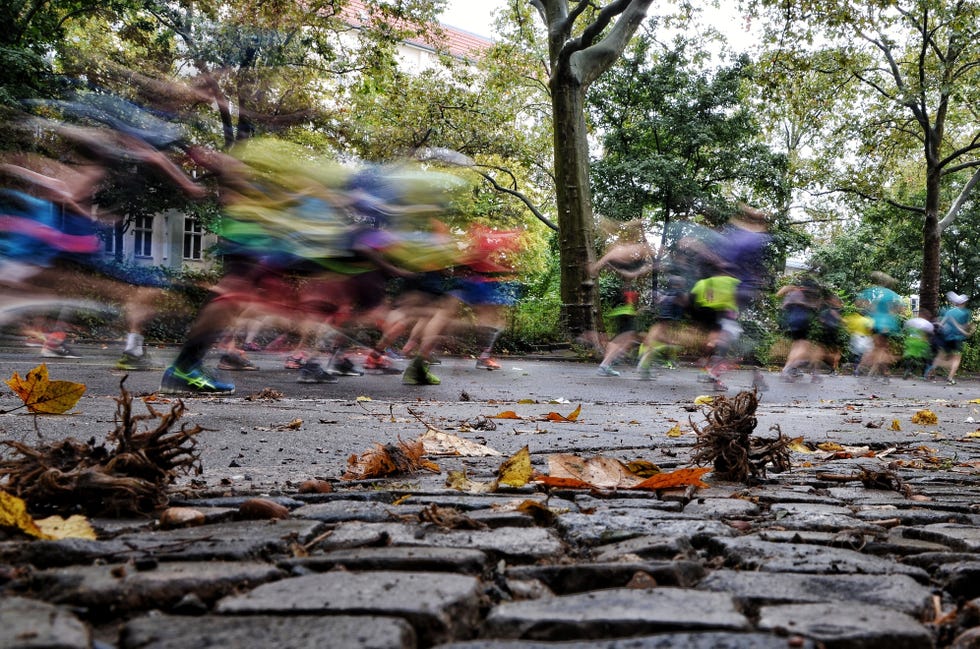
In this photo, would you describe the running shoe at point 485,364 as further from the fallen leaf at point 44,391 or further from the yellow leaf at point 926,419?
the fallen leaf at point 44,391

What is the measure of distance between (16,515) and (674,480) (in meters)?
2.05

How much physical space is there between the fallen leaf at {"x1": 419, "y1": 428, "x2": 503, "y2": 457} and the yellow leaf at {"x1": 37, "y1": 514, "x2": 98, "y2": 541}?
6.61 feet

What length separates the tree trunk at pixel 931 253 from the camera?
2403cm

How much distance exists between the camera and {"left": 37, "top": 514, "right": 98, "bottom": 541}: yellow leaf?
1.78 m

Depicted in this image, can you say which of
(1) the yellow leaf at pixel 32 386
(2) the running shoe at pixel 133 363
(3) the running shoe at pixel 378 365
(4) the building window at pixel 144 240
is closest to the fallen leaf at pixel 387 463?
(1) the yellow leaf at pixel 32 386

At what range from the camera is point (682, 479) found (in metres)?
2.92

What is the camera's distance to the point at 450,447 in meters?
3.88

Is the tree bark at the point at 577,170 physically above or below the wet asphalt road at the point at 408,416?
above

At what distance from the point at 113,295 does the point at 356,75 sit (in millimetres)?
9033

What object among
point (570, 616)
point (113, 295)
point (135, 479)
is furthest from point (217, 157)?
point (113, 295)

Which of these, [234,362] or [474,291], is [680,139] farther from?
[234,362]

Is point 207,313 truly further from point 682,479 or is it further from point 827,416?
point 827,416

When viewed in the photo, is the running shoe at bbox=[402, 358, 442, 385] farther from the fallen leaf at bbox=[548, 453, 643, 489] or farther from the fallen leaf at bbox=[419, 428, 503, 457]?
the fallen leaf at bbox=[548, 453, 643, 489]

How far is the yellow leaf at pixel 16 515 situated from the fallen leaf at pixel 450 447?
7.05ft
